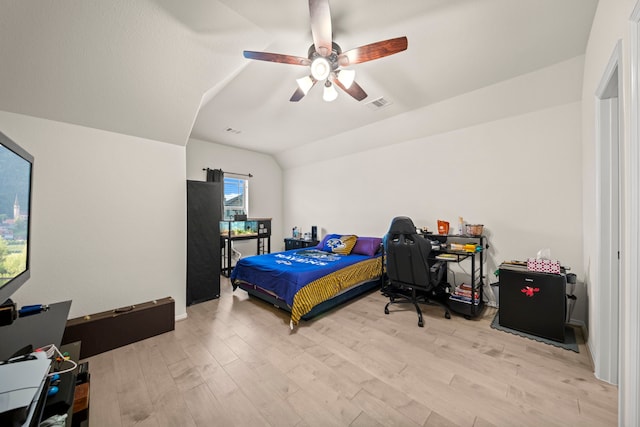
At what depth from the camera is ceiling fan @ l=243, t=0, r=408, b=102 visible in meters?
1.61

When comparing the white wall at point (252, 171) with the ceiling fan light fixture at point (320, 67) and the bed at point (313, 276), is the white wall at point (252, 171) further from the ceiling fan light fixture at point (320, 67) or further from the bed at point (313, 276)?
the ceiling fan light fixture at point (320, 67)

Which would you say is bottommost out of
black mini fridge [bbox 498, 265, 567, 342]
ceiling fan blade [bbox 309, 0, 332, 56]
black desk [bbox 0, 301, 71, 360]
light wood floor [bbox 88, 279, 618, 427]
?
light wood floor [bbox 88, 279, 618, 427]

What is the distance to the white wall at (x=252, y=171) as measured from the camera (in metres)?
4.64

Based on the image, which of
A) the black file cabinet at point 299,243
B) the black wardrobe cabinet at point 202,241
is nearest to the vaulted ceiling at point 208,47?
the black wardrobe cabinet at point 202,241

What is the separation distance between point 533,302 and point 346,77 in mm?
2846

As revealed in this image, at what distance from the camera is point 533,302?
2.27m

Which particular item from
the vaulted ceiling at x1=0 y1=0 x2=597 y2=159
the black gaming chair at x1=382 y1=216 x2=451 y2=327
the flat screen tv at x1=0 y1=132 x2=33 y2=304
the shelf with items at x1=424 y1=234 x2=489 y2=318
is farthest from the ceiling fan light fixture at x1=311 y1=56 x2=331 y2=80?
the shelf with items at x1=424 y1=234 x2=489 y2=318

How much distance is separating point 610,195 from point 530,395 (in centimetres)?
158

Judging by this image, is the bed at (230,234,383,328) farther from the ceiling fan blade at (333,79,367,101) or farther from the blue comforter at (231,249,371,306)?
the ceiling fan blade at (333,79,367,101)

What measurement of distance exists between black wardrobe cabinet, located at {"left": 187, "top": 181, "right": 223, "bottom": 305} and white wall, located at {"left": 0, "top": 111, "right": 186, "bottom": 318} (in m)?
0.35

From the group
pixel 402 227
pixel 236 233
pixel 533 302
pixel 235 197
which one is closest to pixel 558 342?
pixel 533 302

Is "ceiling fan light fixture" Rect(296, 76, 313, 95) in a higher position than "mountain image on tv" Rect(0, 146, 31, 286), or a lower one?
higher

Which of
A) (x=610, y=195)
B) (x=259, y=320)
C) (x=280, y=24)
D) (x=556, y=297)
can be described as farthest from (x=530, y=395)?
(x=280, y=24)

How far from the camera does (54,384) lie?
870 millimetres
